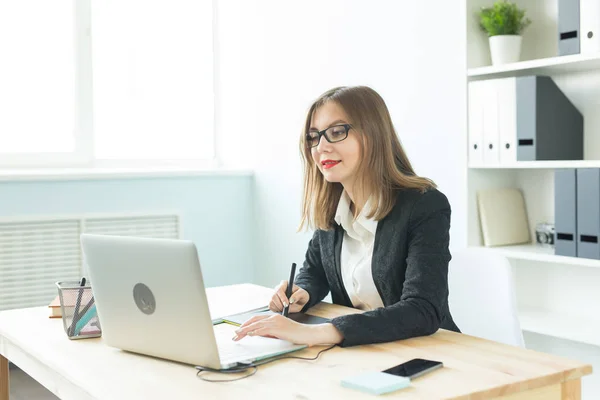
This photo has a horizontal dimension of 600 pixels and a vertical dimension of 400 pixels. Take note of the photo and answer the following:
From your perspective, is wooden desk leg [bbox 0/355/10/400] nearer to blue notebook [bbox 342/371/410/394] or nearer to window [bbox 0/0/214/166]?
blue notebook [bbox 342/371/410/394]

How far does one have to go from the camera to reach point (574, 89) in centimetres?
279

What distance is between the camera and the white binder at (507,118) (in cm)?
271

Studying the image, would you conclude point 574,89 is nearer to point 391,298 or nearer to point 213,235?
point 391,298

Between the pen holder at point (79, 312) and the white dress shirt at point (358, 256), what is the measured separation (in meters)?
0.66

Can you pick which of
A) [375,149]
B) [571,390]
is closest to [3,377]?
[375,149]

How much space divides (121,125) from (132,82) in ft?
0.82

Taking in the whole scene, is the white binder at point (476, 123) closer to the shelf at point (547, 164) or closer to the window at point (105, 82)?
the shelf at point (547, 164)

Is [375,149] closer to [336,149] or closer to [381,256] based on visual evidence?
[336,149]

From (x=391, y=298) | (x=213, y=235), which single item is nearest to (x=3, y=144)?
(x=213, y=235)

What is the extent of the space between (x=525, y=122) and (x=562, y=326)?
702 mm

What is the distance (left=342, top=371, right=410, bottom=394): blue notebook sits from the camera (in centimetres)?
128

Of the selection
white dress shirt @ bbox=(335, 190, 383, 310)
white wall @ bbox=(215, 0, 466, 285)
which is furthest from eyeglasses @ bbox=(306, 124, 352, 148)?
white wall @ bbox=(215, 0, 466, 285)

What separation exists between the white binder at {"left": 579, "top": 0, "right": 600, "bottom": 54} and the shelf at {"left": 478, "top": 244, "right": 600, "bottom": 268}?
67 cm

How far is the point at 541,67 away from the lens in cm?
267
